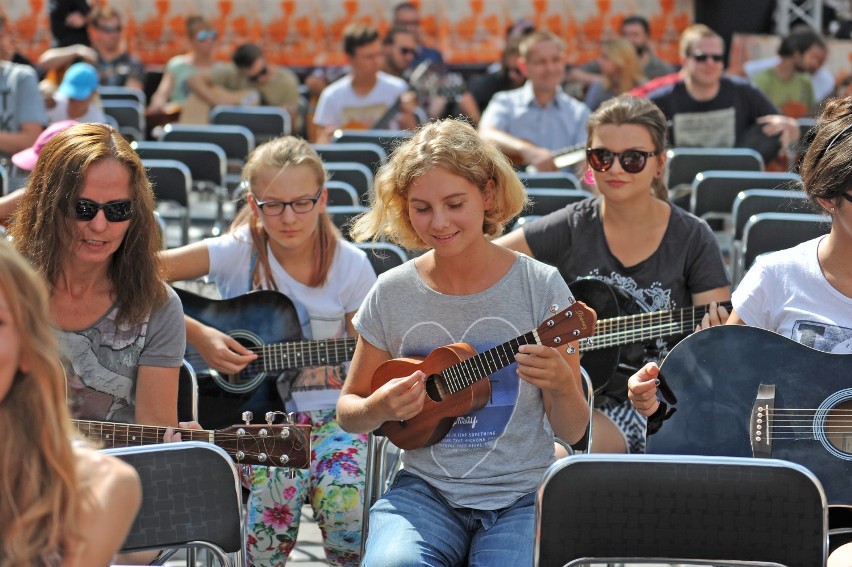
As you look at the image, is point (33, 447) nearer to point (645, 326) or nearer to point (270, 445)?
point (270, 445)

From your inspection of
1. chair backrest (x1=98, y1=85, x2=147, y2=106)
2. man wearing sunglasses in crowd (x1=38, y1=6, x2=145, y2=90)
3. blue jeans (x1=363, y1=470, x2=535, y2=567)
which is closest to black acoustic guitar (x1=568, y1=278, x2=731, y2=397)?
blue jeans (x1=363, y1=470, x2=535, y2=567)

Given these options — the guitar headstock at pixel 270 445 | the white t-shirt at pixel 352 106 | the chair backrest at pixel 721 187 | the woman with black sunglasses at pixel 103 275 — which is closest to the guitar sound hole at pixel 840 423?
the guitar headstock at pixel 270 445

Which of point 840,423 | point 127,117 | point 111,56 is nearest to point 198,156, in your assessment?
point 127,117

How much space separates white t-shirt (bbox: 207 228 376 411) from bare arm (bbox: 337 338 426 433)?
79 centimetres

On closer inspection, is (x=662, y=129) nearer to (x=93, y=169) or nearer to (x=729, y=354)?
(x=729, y=354)

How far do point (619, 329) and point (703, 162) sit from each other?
3.06 metres

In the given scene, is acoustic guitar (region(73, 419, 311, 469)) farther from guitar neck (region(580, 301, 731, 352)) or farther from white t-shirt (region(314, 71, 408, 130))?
white t-shirt (region(314, 71, 408, 130))

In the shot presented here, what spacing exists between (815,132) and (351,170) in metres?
3.29

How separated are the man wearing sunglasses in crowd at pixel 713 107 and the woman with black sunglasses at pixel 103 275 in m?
4.46

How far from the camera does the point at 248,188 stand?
4.12 metres

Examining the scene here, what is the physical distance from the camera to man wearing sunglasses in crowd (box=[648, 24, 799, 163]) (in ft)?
23.0

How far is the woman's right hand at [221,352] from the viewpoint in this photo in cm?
378

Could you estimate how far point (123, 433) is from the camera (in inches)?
122

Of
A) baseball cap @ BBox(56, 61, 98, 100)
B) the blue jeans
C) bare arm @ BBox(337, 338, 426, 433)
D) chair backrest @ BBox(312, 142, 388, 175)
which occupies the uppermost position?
baseball cap @ BBox(56, 61, 98, 100)
